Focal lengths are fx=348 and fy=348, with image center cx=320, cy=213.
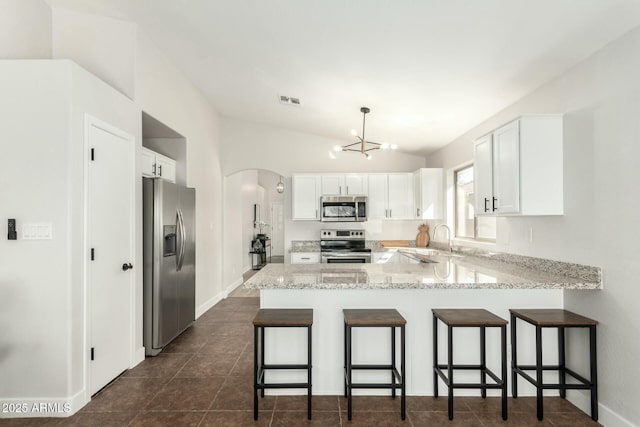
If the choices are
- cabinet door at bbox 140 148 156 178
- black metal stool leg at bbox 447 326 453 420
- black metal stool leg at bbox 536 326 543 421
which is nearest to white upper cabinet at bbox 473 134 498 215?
black metal stool leg at bbox 536 326 543 421

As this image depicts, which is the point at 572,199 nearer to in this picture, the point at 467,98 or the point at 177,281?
the point at 467,98

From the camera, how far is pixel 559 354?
2.65 m

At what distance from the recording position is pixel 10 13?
2980 mm

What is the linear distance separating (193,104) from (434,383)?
4356mm

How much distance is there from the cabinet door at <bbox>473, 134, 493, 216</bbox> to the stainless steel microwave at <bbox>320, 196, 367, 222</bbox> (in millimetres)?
2415

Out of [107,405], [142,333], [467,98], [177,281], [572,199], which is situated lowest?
[107,405]

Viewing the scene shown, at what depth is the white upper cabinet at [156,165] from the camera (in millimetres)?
3729

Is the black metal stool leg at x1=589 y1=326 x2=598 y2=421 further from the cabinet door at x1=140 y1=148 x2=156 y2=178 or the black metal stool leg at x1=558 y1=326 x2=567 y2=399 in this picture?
the cabinet door at x1=140 y1=148 x2=156 y2=178

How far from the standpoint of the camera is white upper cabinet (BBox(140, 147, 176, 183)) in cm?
373

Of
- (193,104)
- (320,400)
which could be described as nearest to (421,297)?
(320,400)

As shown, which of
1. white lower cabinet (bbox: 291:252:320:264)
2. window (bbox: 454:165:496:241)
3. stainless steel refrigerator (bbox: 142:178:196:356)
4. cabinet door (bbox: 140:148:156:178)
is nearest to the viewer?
stainless steel refrigerator (bbox: 142:178:196:356)

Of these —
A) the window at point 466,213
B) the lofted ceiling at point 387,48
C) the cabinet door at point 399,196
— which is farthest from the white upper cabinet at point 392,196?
the lofted ceiling at point 387,48

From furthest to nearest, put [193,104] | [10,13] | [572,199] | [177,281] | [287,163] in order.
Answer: [287,163]
[193,104]
[177,281]
[10,13]
[572,199]

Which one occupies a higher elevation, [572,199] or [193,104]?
[193,104]
